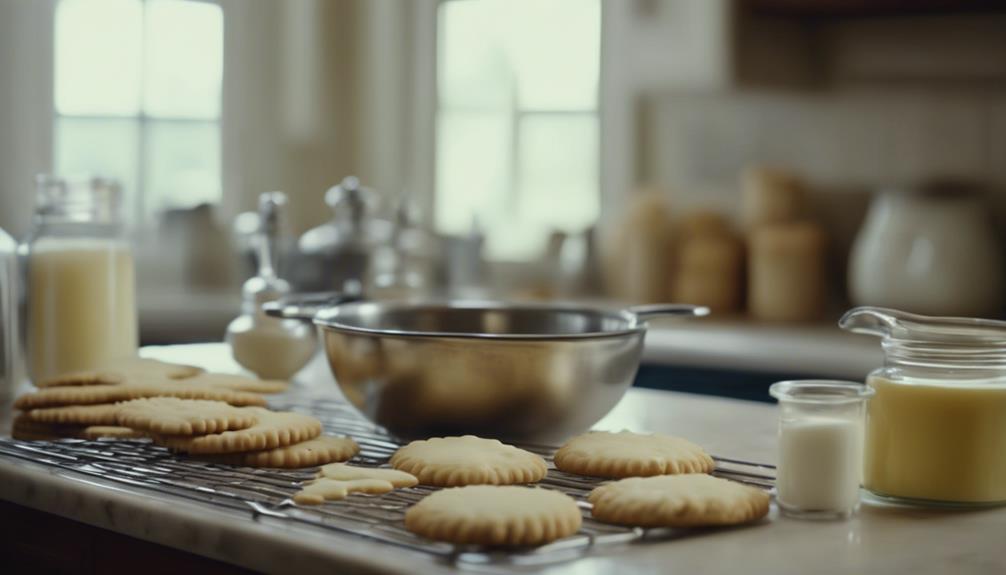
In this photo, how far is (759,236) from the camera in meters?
3.24

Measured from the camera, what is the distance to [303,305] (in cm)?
157

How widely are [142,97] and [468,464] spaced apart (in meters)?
3.32

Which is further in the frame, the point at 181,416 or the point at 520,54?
the point at 520,54

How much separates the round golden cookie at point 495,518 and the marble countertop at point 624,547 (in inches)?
1.3

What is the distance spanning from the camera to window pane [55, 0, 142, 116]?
384cm

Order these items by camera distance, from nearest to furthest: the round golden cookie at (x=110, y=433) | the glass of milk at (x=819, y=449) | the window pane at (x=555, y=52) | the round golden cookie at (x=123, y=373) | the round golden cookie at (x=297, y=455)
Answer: the glass of milk at (x=819, y=449), the round golden cookie at (x=297, y=455), the round golden cookie at (x=110, y=433), the round golden cookie at (x=123, y=373), the window pane at (x=555, y=52)

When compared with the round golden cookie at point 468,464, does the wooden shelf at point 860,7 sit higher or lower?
higher

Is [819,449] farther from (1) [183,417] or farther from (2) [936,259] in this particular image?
(2) [936,259]

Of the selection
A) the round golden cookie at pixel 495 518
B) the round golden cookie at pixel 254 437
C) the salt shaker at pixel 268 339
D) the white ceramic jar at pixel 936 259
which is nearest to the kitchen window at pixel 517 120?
the white ceramic jar at pixel 936 259

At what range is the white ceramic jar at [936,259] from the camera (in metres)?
2.83

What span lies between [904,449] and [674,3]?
2.43 metres

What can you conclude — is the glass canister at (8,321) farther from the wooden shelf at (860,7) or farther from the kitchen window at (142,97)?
the kitchen window at (142,97)

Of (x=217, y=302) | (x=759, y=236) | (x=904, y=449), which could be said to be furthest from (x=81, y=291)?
(x=217, y=302)

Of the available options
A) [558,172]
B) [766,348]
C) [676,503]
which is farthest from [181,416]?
[558,172]
